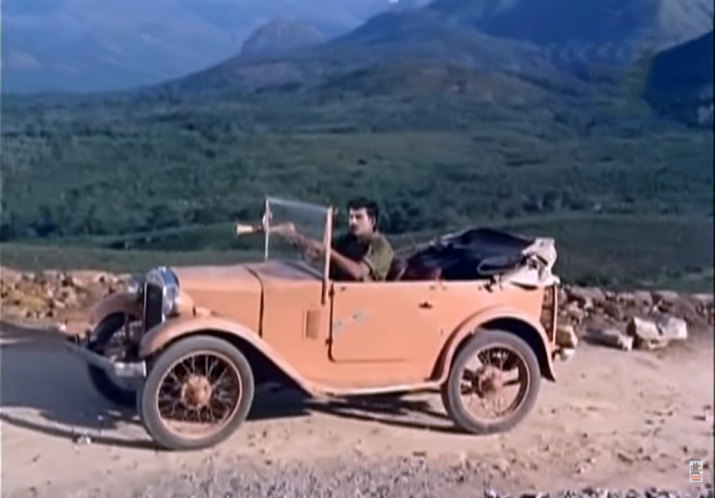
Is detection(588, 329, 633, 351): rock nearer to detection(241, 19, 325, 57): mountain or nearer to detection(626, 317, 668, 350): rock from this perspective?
detection(626, 317, 668, 350): rock

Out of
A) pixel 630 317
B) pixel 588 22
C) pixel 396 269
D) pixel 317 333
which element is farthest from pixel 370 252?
pixel 630 317

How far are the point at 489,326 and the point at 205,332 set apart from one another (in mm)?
1392

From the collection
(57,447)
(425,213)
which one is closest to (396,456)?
(57,447)

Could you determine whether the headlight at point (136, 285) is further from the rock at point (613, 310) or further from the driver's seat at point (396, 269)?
the rock at point (613, 310)

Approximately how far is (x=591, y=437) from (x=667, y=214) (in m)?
9.58

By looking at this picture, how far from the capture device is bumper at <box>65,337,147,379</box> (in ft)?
19.0

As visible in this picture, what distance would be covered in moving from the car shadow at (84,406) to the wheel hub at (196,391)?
9.8 inches

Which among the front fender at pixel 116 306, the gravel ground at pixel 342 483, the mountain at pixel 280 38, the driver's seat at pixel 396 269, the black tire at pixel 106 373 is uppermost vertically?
the mountain at pixel 280 38

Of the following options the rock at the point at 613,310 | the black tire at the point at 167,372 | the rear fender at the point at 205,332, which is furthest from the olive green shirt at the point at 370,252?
the rock at the point at 613,310

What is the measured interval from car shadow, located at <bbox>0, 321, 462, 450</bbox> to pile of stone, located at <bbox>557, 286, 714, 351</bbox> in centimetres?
192

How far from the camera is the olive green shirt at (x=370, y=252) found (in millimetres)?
6137

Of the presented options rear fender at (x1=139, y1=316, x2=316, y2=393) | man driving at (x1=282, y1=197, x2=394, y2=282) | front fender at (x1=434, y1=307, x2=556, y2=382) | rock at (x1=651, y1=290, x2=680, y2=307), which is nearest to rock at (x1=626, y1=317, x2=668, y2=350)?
rock at (x1=651, y1=290, x2=680, y2=307)

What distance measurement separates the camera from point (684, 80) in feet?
51.8

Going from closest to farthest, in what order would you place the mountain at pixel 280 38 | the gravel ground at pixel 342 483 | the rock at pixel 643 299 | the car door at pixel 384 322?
1. the gravel ground at pixel 342 483
2. the car door at pixel 384 322
3. the mountain at pixel 280 38
4. the rock at pixel 643 299
